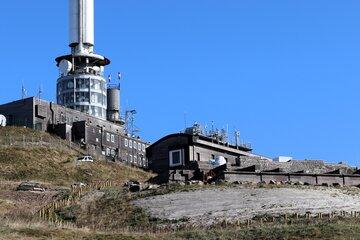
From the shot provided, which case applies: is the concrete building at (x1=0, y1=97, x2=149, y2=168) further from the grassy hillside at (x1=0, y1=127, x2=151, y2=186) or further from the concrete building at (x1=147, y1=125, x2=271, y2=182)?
the concrete building at (x1=147, y1=125, x2=271, y2=182)

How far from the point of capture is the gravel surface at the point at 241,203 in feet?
196

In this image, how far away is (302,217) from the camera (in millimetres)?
57188

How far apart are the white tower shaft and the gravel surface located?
86559 mm

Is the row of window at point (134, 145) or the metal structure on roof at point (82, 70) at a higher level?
the metal structure on roof at point (82, 70)

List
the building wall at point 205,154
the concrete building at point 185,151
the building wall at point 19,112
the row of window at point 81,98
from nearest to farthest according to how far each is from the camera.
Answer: the building wall at point 205,154 → the concrete building at point 185,151 → the building wall at point 19,112 → the row of window at point 81,98

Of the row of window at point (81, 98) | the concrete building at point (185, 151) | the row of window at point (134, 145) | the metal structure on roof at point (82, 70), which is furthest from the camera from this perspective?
the metal structure on roof at point (82, 70)

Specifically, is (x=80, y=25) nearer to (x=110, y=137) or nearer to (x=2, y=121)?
(x=110, y=137)

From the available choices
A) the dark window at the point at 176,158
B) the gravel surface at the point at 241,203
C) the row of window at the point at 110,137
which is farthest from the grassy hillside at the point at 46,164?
the gravel surface at the point at 241,203

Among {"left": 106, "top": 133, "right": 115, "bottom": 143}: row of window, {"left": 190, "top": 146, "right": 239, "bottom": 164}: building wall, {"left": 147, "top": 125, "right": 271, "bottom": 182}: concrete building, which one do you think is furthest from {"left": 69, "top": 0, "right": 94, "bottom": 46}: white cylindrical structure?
{"left": 190, "top": 146, "right": 239, "bottom": 164}: building wall

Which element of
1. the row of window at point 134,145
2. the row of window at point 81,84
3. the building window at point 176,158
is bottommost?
the building window at point 176,158

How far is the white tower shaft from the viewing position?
150000 millimetres

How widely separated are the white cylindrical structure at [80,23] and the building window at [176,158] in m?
55.1

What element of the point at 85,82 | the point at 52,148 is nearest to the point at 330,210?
the point at 52,148

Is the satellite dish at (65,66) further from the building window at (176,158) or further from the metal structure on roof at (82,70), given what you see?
the building window at (176,158)
